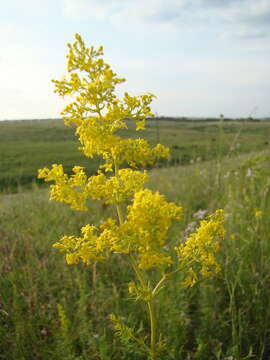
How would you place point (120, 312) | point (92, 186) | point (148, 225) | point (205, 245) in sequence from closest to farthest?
1. point (148, 225)
2. point (92, 186)
3. point (205, 245)
4. point (120, 312)

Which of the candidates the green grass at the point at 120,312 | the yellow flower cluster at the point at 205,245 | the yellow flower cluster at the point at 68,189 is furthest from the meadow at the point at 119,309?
the yellow flower cluster at the point at 68,189

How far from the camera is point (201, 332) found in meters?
2.92

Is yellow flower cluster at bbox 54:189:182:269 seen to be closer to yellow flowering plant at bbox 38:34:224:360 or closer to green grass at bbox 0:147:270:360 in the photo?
yellow flowering plant at bbox 38:34:224:360

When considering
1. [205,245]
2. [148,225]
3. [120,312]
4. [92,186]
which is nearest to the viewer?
[148,225]

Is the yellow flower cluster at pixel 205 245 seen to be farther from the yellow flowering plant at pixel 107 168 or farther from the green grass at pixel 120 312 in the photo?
the green grass at pixel 120 312

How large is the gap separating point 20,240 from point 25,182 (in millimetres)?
19562

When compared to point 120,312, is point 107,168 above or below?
above

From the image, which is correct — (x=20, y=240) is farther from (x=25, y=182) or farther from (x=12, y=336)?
(x=25, y=182)

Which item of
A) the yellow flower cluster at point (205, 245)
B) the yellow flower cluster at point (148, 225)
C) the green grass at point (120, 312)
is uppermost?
the yellow flower cluster at point (148, 225)

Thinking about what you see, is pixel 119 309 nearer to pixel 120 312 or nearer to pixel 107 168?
pixel 120 312

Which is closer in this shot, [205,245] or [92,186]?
[92,186]

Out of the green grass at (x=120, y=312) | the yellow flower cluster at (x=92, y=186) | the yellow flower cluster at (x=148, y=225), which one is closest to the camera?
the yellow flower cluster at (x=148, y=225)

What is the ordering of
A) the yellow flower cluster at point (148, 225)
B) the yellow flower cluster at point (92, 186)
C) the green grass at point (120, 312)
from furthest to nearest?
the green grass at point (120, 312), the yellow flower cluster at point (92, 186), the yellow flower cluster at point (148, 225)

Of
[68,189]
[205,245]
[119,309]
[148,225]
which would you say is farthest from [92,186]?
[119,309]
